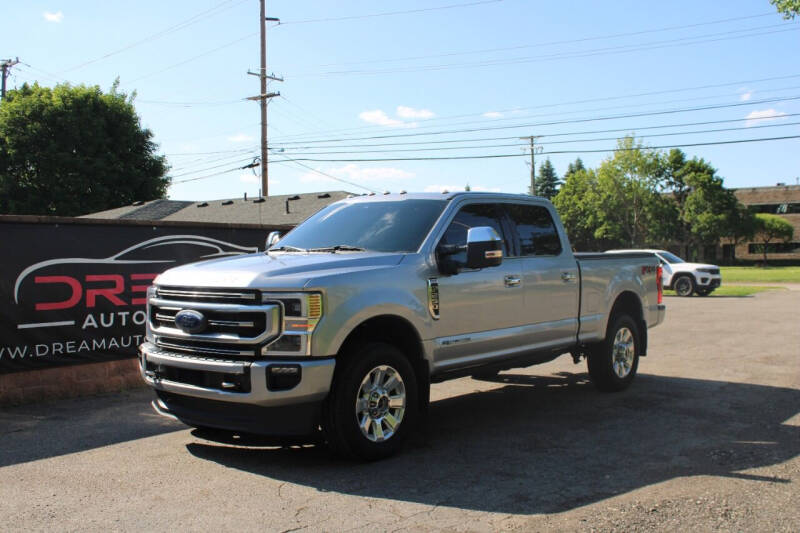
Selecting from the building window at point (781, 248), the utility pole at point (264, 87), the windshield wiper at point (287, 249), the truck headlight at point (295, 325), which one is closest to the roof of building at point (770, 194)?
the building window at point (781, 248)

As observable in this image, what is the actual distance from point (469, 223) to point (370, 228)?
937 millimetres

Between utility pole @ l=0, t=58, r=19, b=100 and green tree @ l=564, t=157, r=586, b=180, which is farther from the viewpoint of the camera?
green tree @ l=564, t=157, r=586, b=180

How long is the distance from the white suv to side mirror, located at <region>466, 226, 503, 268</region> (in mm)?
21915

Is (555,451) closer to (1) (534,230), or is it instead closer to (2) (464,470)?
(2) (464,470)

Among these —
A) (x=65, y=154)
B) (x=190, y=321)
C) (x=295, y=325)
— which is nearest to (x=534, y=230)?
(x=295, y=325)

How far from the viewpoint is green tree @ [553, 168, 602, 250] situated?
71688 millimetres

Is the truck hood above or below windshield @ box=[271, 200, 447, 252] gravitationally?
below

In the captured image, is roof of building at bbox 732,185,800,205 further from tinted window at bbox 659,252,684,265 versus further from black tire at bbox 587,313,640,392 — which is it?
black tire at bbox 587,313,640,392

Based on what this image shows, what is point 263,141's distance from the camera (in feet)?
94.3

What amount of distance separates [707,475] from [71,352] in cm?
680

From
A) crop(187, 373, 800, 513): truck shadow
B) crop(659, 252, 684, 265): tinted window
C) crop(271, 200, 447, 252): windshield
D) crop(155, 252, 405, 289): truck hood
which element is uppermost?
crop(271, 200, 447, 252): windshield

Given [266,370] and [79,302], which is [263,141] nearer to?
[79,302]

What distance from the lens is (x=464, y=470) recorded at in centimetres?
514

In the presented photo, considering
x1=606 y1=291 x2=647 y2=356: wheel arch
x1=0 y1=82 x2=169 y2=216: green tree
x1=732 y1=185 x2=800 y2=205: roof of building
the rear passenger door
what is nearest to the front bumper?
the rear passenger door
